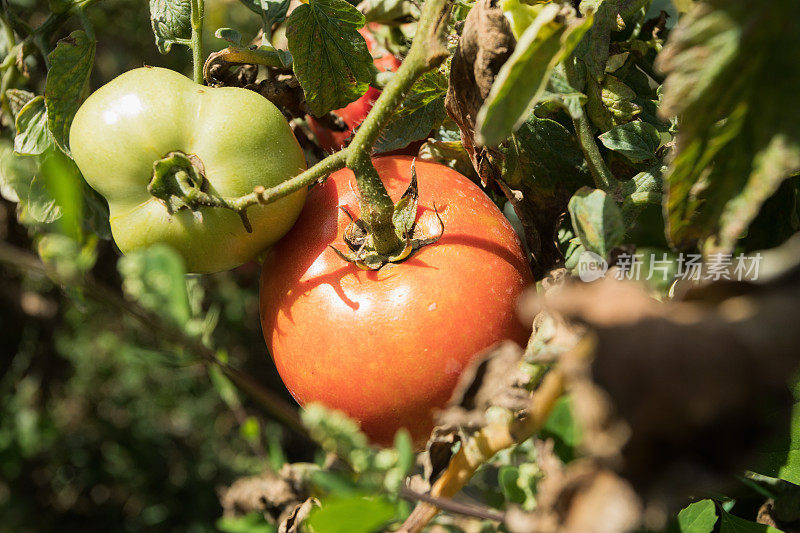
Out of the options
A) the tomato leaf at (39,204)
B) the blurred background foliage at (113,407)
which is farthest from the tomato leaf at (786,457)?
the blurred background foliage at (113,407)

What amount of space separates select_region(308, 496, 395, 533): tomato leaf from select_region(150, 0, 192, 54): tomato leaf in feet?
1.76

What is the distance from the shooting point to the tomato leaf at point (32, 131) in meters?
0.73

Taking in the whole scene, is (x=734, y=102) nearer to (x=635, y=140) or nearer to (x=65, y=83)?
(x=635, y=140)

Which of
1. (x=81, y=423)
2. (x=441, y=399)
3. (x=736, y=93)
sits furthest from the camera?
(x=81, y=423)

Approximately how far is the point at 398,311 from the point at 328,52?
0.92 feet

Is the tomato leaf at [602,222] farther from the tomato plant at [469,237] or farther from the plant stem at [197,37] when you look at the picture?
the plant stem at [197,37]

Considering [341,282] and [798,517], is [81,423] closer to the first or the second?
[341,282]

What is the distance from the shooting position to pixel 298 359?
2.10ft

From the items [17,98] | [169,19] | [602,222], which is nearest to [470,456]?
[602,222]

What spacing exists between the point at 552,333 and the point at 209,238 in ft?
1.06

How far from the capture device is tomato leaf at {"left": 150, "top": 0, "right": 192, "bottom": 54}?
70cm

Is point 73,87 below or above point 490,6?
below

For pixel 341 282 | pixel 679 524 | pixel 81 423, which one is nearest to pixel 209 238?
pixel 341 282

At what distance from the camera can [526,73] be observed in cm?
46
